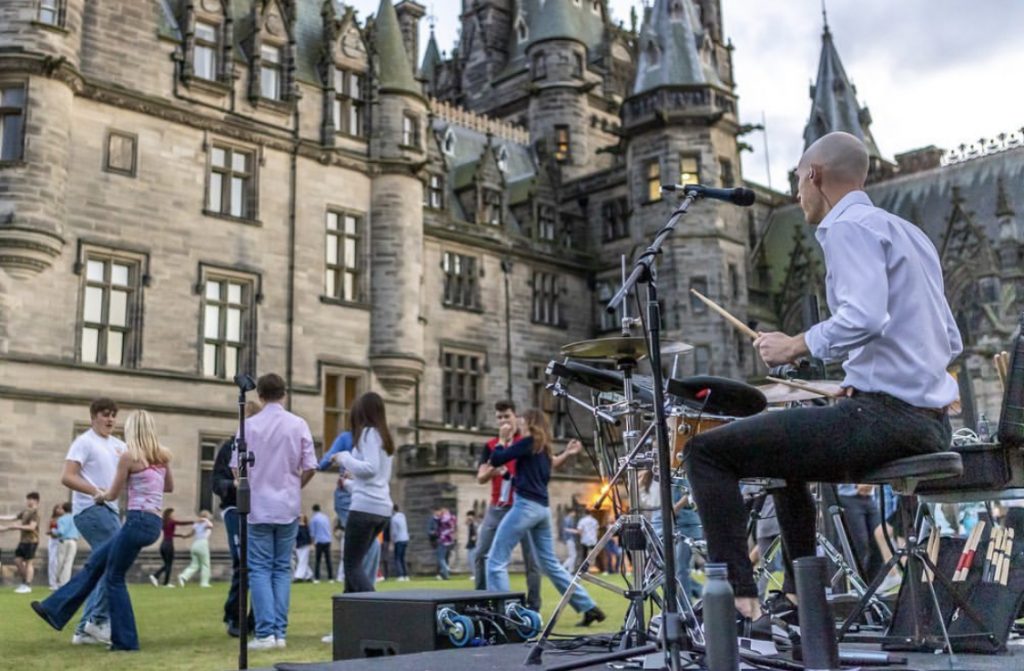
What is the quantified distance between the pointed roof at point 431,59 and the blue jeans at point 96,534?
42795 millimetres

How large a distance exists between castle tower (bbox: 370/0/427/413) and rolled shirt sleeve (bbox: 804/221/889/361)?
21364 mm

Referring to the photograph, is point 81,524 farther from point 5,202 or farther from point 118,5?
point 118,5

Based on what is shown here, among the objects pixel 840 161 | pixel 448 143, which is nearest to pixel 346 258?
pixel 448 143

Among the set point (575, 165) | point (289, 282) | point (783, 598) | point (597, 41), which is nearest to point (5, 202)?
point (289, 282)

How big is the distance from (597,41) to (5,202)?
29.9 meters

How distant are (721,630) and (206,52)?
22.0 meters

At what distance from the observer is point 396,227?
25.3 metres

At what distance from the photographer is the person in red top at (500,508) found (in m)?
9.09

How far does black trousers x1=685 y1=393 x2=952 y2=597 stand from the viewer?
3.68m

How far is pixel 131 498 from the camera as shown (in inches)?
292

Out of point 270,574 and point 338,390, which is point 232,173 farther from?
point 270,574

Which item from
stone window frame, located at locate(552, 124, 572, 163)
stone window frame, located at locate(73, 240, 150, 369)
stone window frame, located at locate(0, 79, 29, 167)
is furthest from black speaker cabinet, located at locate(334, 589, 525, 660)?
stone window frame, located at locate(552, 124, 572, 163)

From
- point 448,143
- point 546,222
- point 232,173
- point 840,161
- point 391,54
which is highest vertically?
point 448,143

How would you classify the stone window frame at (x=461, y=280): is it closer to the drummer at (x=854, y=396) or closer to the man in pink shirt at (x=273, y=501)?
the man in pink shirt at (x=273, y=501)
